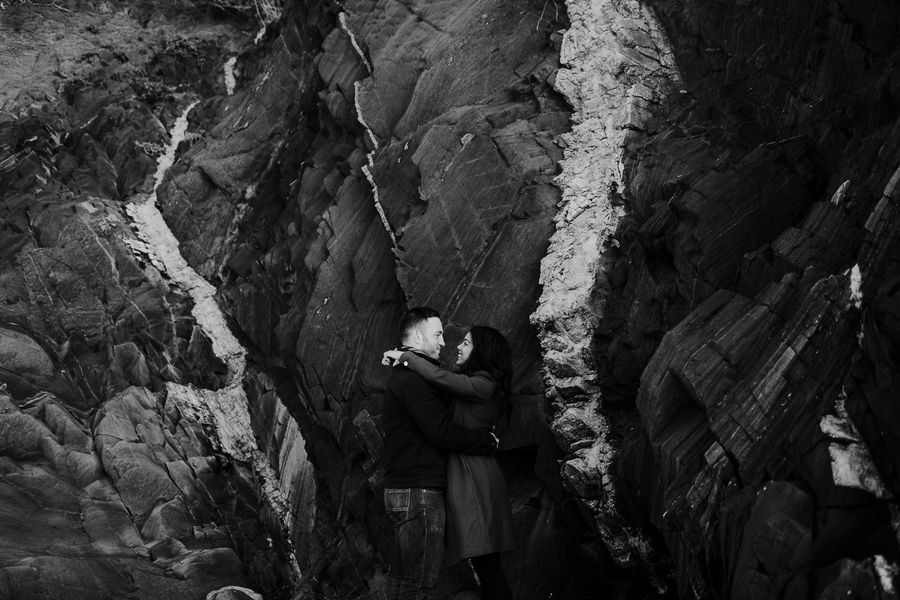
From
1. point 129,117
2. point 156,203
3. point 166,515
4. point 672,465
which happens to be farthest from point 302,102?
point 672,465

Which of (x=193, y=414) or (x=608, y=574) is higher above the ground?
(x=608, y=574)

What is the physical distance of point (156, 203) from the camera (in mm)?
18859

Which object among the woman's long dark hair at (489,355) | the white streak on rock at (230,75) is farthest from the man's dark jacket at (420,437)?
the white streak on rock at (230,75)

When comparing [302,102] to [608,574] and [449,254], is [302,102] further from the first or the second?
[608,574]

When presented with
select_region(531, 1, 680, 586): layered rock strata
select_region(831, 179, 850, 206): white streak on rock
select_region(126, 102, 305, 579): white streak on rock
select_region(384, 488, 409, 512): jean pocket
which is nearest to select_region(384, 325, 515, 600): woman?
select_region(384, 488, 409, 512): jean pocket

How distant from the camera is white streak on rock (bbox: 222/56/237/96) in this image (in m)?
22.1

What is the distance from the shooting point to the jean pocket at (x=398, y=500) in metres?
6.95

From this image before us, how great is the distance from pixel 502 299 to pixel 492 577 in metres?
4.06

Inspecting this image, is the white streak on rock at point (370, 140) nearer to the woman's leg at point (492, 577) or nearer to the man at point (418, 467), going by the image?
the man at point (418, 467)

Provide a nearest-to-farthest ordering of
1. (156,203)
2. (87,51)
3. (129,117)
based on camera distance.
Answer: (156,203) < (129,117) < (87,51)

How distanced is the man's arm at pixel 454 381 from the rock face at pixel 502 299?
1796mm

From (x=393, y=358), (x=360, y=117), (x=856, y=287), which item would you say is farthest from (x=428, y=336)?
(x=360, y=117)

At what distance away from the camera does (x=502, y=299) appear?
10.4 meters

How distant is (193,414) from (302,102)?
6.91 metres
